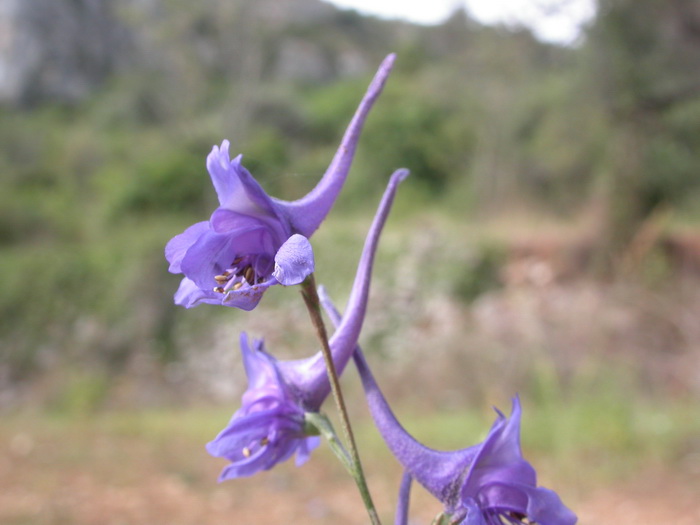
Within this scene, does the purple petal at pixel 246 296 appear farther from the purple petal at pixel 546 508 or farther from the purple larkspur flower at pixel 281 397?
the purple petal at pixel 546 508

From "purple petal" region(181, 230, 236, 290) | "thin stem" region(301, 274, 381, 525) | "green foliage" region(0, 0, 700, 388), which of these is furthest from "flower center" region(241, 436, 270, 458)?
"green foliage" region(0, 0, 700, 388)

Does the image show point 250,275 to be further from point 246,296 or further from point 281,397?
point 281,397

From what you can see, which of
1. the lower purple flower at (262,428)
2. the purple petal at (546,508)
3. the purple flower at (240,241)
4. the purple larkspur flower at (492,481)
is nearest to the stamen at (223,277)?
the purple flower at (240,241)

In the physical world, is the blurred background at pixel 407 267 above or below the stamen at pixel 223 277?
above

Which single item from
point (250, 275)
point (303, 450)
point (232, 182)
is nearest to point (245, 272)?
point (250, 275)

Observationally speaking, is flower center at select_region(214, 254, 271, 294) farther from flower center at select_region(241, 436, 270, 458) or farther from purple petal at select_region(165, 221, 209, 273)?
flower center at select_region(241, 436, 270, 458)

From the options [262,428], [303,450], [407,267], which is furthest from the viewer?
[407,267]

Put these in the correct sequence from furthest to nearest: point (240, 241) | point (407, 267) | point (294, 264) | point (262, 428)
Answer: point (407, 267) < point (262, 428) < point (240, 241) < point (294, 264)

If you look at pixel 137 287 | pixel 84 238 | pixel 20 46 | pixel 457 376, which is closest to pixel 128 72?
pixel 20 46
